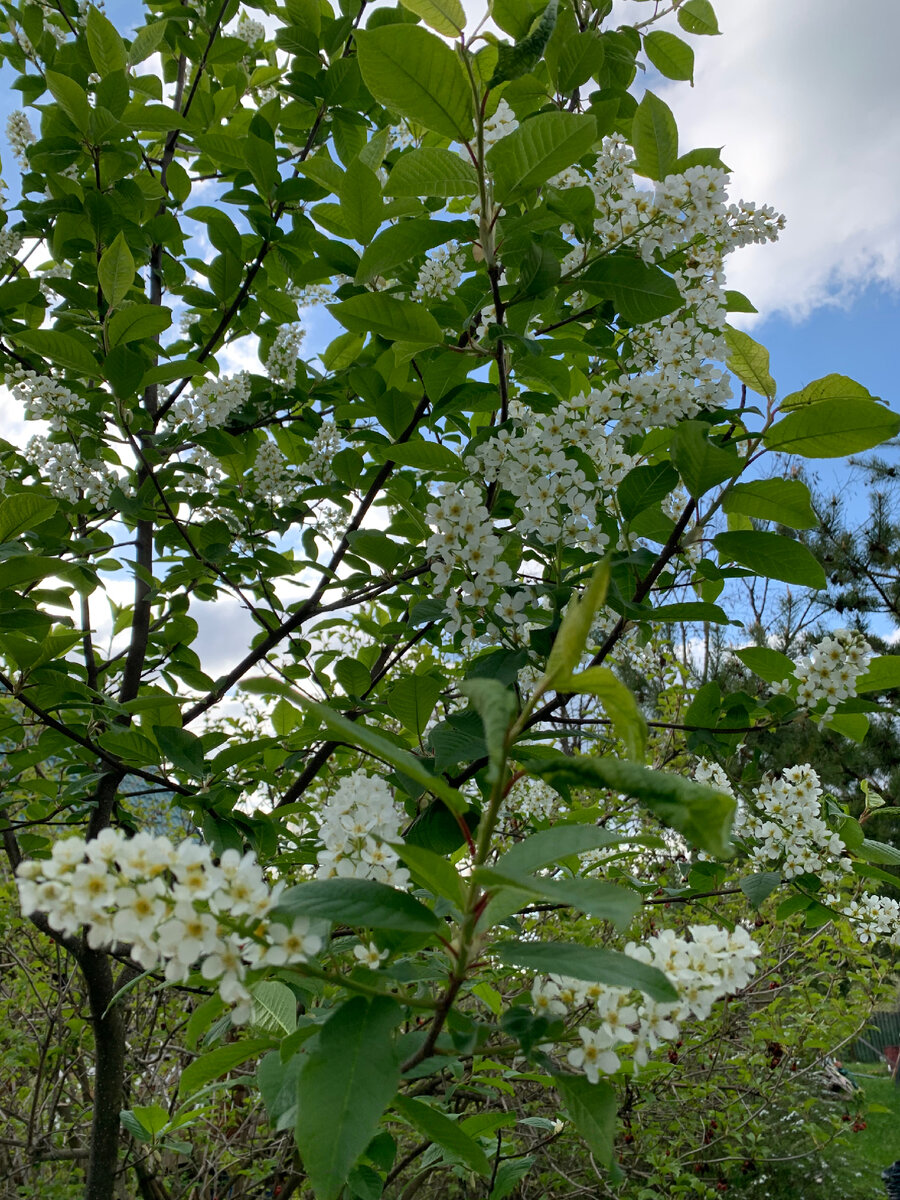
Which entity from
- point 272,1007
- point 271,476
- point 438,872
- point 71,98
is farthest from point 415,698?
point 71,98

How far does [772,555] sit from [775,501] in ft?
0.30

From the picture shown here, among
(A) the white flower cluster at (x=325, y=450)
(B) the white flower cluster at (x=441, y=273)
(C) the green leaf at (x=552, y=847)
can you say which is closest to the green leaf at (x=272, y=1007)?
(C) the green leaf at (x=552, y=847)

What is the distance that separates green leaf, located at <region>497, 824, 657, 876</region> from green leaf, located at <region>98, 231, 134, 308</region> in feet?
5.36

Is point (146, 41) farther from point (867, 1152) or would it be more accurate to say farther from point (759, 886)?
point (867, 1152)

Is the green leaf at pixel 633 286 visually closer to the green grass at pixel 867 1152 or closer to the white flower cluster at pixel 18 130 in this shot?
the white flower cluster at pixel 18 130

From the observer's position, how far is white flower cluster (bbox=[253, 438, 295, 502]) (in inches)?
105

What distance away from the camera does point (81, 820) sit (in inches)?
93.4

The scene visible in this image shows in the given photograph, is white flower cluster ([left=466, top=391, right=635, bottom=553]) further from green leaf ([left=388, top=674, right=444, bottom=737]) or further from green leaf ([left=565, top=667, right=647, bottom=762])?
green leaf ([left=565, top=667, right=647, bottom=762])

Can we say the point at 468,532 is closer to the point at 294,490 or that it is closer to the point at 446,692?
the point at 446,692

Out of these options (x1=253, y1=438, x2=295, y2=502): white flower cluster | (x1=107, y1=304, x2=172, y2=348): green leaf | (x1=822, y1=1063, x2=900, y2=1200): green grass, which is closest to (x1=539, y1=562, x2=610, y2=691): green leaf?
(x1=107, y1=304, x2=172, y2=348): green leaf

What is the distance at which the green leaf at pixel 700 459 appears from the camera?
1.25 metres

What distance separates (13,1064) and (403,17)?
4.74 m

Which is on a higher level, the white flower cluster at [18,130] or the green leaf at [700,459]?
the white flower cluster at [18,130]

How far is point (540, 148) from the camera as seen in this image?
128 centimetres
